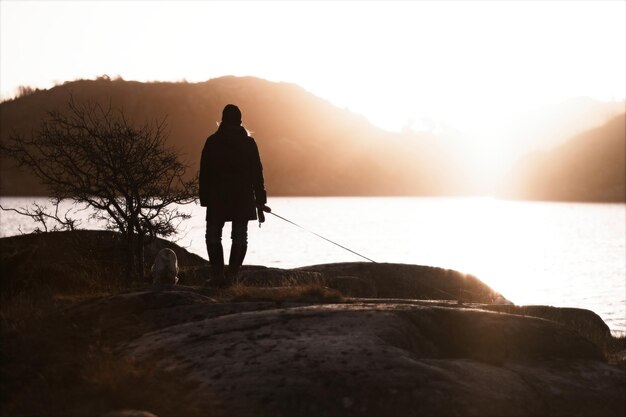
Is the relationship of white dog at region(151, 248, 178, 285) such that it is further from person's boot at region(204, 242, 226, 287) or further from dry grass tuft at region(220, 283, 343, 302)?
dry grass tuft at region(220, 283, 343, 302)

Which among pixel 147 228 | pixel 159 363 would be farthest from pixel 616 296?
pixel 159 363

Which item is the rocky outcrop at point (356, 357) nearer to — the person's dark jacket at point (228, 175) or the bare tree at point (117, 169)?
the person's dark jacket at point (228, 175)

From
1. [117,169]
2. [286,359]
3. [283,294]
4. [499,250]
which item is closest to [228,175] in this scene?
[283,294]

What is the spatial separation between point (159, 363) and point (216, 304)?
1.98m

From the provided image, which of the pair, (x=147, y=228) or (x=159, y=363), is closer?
(x=159, y=363)

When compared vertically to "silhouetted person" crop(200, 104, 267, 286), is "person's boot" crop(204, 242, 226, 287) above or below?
below

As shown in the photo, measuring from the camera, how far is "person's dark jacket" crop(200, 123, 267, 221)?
37.1 ft

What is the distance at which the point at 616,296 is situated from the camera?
153 ft

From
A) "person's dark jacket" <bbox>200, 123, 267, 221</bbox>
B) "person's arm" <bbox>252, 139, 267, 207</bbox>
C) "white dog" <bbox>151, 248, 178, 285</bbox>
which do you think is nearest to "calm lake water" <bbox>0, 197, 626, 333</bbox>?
"white dog" <bbox>151, 248, 178, 285</bbox>

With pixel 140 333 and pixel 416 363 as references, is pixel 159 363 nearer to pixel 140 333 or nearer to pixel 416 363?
pixel 140 333

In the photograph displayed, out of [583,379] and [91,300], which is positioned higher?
[91,300]

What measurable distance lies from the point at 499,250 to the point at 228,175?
86398 mm

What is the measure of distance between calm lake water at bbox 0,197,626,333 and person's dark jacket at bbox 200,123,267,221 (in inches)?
918

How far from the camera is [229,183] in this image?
1133cm
